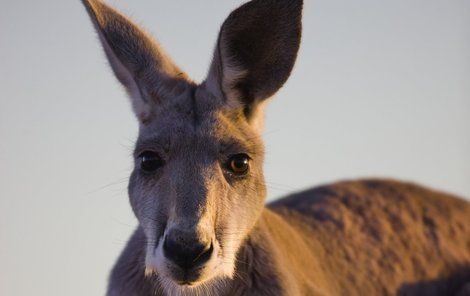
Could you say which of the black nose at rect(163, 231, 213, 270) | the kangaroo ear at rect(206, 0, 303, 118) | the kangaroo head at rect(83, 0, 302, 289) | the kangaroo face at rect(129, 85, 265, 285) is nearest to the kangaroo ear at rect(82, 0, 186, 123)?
the kangaroo head at rect(83, 0, 302, 289)

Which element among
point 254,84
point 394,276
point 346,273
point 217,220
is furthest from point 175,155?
point 394,276

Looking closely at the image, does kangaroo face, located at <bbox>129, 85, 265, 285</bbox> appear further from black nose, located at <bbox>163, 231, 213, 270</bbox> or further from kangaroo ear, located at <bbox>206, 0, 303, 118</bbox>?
kangaroo ear, located at <bbox>206, 0, 303, 118</bbox>

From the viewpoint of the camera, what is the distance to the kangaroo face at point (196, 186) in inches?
191

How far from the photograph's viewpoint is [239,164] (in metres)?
5.48

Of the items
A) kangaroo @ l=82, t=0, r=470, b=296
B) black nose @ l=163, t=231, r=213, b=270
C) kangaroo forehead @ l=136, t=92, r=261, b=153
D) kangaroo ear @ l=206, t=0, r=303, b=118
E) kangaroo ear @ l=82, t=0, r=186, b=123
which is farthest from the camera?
kangaroo ear @ l=82, t=0, r=186, b=123

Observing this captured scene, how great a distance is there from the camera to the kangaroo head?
4949 mm

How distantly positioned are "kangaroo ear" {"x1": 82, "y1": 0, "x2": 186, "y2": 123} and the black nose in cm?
128

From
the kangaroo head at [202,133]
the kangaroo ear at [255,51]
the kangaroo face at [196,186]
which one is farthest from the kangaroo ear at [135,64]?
the kangaroo ear at [255,51]

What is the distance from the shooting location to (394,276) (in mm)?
7863

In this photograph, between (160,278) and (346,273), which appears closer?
(160,278)

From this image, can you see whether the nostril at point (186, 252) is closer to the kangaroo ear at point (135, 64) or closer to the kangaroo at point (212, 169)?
the kangaroo at point (212, 169)

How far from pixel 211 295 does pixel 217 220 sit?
741 mm

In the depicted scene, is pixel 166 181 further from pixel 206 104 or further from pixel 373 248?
pixel 373 248

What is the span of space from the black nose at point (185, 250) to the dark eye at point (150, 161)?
0.73m
